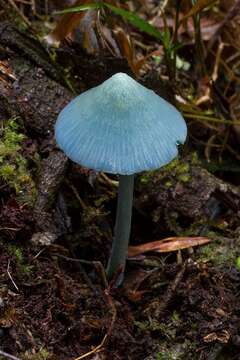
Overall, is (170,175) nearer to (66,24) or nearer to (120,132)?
(120,132)

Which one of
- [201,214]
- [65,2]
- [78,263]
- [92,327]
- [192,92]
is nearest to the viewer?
[92,327]

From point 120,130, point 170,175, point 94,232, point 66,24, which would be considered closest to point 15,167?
point 94,232

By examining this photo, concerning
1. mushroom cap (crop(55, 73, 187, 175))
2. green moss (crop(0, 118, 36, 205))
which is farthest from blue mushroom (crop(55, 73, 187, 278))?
green moss (crop(0, 118, 36, 205))

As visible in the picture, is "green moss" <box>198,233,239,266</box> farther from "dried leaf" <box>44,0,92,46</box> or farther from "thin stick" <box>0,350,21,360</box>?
"dried leaf" <box>44,0,92,46</box>

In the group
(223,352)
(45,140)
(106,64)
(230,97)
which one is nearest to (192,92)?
(230,97)

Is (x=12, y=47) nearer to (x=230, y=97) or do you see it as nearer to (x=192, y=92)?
(x=192, y=92)

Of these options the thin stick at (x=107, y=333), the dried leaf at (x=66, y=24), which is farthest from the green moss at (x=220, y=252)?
the dried leaf at (x=66, y=24)
